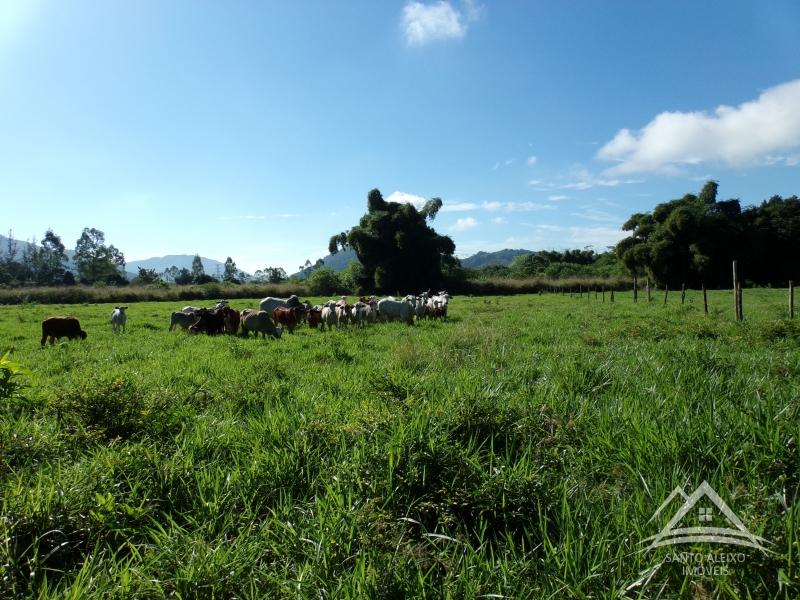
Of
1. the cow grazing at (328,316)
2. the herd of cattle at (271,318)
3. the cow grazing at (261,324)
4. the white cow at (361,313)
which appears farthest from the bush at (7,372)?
the white cow at (361,313)

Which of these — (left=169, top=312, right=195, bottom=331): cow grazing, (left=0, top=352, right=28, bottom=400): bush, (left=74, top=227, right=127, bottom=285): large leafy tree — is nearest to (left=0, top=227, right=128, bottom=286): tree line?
(left=74, top=227, right=127, bottom=285): large leafy tree

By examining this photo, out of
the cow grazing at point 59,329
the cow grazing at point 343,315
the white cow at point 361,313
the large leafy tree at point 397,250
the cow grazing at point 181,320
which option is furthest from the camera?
the large leafy tree at point 397,250

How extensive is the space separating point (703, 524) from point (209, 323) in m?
15.2

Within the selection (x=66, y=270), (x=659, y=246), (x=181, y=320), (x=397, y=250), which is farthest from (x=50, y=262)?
(x=659, y=246)

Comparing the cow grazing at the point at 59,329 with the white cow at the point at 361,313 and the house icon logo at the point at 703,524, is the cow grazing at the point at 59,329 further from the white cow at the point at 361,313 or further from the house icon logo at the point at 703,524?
the house icon logo at the point at 703,524

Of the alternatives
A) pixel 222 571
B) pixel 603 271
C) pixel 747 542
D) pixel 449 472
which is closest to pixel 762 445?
pixel 747 542

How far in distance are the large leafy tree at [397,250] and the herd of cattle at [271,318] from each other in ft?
78.1

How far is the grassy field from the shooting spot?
2072 millimetres

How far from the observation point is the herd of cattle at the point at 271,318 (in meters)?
13.0

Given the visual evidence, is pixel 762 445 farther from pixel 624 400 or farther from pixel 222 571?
pixel 222 571

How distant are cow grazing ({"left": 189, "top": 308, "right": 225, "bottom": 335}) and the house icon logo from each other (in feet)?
48.5

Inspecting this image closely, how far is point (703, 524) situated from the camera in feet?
7.42

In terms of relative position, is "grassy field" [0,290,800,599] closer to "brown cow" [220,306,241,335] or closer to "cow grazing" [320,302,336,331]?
"brown cow" [220,306,241,335]

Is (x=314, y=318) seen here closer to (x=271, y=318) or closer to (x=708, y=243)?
(x=271, y=318)
